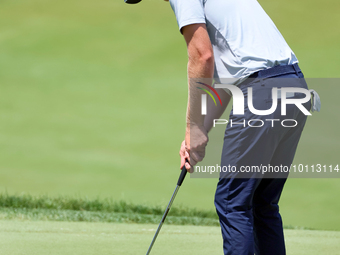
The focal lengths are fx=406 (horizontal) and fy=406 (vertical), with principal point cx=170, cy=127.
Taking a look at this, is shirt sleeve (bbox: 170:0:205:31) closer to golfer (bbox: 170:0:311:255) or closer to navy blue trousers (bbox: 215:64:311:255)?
golfer (bbox: 170:0:311:255)

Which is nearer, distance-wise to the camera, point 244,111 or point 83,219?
point 244,111

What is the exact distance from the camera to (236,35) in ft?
4.10

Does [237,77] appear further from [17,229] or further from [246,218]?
[17,229]

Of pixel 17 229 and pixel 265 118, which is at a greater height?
pixel 265 118

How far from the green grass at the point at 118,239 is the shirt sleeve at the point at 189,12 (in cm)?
114

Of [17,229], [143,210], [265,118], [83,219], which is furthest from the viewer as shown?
[143,210]

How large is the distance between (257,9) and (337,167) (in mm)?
2385

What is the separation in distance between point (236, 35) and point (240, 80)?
0.46ft

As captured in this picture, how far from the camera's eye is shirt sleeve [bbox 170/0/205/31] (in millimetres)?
1214

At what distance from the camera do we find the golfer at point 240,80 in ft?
4.00

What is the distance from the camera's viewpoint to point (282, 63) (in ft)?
4.14

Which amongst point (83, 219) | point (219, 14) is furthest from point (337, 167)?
point (219, 14)

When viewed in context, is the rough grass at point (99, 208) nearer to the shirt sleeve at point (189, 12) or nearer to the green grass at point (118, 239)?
the green grass at point (118, 239)

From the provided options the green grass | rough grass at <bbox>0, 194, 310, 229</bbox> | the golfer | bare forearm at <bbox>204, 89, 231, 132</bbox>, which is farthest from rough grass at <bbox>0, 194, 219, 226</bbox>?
the golfer
